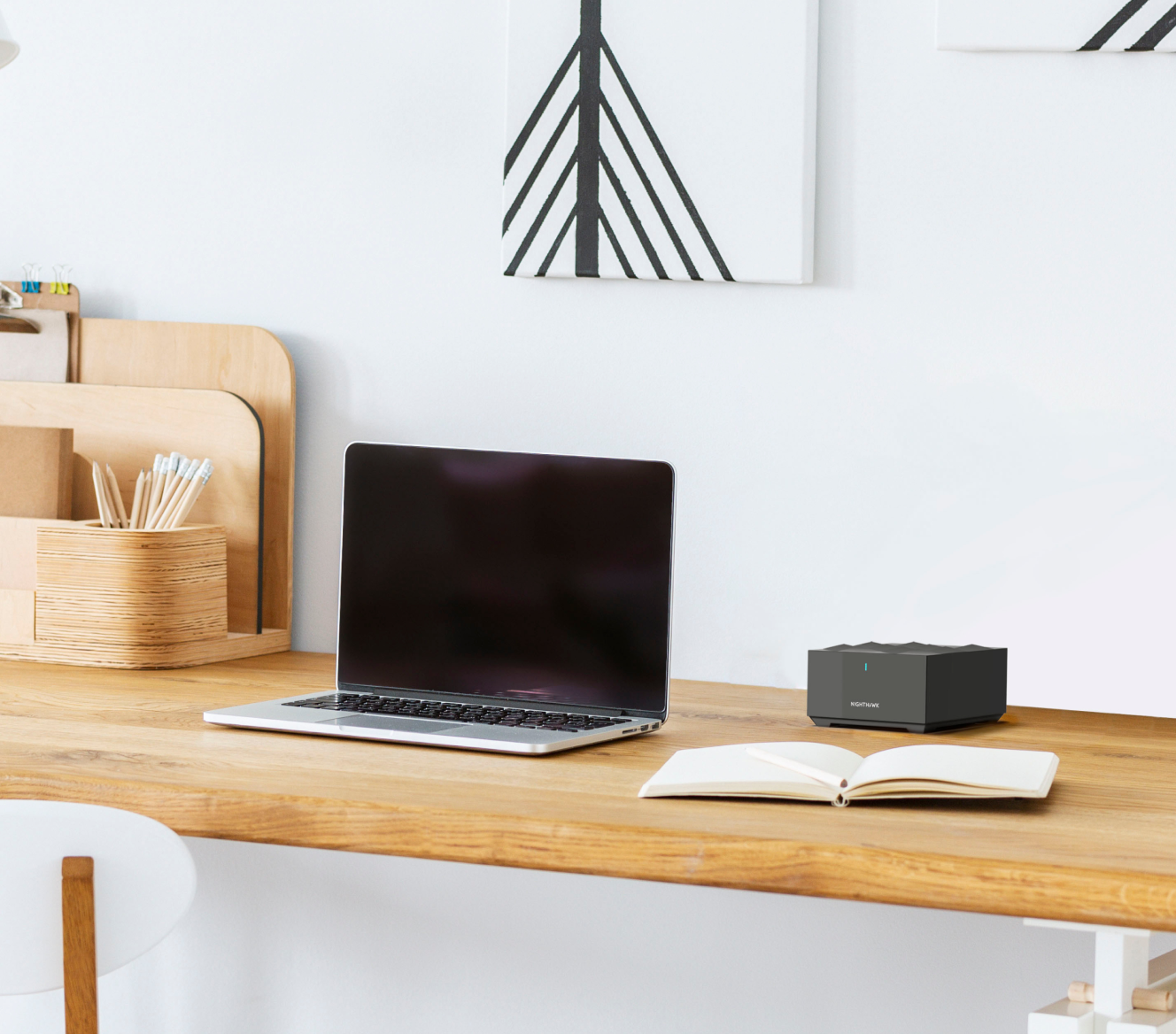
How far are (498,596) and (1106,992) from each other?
654 millimetres

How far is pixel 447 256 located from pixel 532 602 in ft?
1.61

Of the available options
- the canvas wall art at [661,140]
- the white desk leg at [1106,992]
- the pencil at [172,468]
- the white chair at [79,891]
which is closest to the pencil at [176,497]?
the pencil at [172,468]

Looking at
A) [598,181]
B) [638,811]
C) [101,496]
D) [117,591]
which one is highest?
[598,181]

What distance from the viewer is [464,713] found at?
4.28ft

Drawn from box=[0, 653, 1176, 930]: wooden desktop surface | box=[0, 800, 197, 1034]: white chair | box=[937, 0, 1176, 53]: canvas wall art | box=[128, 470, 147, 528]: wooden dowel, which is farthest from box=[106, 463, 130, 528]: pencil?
box=[937, 0, 1176, 53]: canvas wall art

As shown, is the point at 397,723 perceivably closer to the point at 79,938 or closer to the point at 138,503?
the point at 79,938

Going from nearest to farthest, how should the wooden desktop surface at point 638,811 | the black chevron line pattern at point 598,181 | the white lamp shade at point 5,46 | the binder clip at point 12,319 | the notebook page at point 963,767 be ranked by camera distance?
the wooden desktop surface at point 638,811
the notebook page at point 963,767
the white lamp shade at point 5,46
the black chevron line pattern at point 598,181
the binder clip at point 12,319

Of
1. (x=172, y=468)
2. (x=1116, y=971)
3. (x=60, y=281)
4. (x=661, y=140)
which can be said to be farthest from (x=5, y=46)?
(x=1116, y=971)

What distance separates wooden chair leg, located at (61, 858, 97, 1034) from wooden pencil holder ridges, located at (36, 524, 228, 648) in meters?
0.58

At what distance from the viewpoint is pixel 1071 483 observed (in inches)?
57.2

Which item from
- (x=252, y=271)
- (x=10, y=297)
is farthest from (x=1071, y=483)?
(x=10, y=297)

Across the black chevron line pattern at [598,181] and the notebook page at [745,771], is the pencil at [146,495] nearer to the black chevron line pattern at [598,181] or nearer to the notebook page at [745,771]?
the black chevron line pattern at [598,181]

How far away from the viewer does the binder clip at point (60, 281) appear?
5.65 ft

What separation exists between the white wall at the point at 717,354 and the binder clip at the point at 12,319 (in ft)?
0.24
